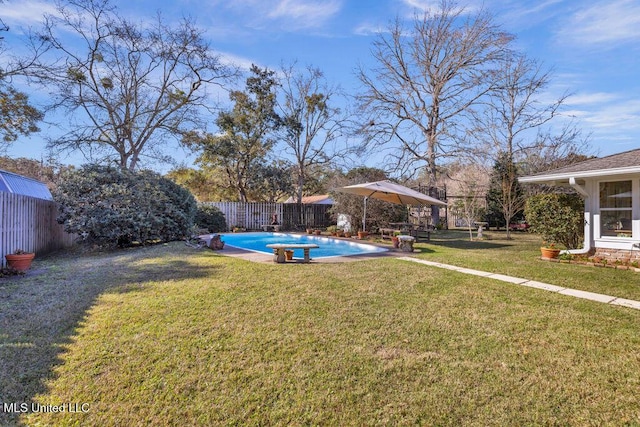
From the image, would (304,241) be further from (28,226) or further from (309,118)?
(309,118)

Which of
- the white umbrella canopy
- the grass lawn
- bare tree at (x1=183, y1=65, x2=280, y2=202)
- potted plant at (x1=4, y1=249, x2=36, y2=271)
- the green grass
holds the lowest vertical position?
the grass lawn

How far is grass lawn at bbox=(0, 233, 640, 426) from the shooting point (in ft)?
7.84

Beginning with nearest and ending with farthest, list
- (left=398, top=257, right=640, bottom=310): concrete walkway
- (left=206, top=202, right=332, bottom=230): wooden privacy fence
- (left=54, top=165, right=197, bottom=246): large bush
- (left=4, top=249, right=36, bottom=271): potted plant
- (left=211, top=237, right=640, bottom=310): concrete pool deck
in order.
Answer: (left=398, top=257, right=640, bottom=310): concrete walkway → (left=211, top=237, right=640, bottom=310): concrete pool deck → (left=4, top=249, right=36, bottom=271): potted plant → (left=54, top=165, right=197, bottom=246): large bush → (left=206, top=202, right=332, bottom=230): wooden privacy fence

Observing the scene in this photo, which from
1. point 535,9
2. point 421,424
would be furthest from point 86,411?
point 535,9

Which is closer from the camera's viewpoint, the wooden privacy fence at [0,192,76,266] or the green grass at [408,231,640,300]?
the green grass at [408,231,640,300]

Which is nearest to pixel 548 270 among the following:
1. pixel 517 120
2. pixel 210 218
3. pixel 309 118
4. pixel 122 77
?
pixel 210 218

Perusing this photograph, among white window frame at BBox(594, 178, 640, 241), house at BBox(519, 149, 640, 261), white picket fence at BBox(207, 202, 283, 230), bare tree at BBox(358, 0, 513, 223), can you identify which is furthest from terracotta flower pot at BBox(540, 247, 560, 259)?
white picket fence at BBox(207, 202, 283, 230)

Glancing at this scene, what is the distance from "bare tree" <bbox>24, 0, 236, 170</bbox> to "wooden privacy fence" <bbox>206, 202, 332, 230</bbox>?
543 centimetres

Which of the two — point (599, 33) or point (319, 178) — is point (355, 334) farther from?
point (319, 178)

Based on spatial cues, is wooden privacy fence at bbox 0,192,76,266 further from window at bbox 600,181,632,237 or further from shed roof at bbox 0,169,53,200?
window at bbox 600,181,632,237

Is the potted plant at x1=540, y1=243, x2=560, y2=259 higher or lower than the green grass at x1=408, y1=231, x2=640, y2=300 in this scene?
higher

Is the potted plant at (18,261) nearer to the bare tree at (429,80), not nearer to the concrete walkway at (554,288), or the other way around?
the concrete walkway at (554,288)

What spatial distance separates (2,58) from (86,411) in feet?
58.0

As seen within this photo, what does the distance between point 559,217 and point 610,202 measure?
1300 mm
